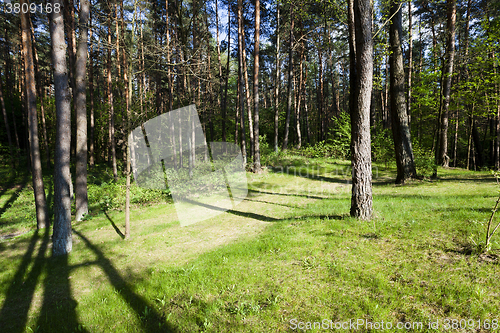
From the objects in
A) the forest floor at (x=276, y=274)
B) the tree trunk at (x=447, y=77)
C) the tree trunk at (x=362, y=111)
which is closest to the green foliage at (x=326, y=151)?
the tree trunk at (x=447, y=77)

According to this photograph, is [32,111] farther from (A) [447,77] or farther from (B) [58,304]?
(A) [447,77]

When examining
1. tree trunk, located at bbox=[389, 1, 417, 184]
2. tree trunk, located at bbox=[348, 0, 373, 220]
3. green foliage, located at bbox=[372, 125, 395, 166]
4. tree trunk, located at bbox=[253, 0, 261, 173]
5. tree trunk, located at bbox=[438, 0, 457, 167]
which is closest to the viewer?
tree trunk, located at bbox=[348, 0, 373, 220]

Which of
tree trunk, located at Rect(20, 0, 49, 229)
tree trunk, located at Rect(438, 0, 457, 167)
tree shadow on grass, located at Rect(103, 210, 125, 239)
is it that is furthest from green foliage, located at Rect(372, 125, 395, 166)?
tree trunk, located at Rect(20, 0, 49, 229)

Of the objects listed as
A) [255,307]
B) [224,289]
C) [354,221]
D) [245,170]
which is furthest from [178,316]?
[245,170]

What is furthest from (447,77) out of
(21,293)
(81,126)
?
(21,293)

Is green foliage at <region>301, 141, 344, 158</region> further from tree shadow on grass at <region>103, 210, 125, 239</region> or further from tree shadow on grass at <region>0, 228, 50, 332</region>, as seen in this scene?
tree shadow on grass at <region>0, 228, 50, 332</region>

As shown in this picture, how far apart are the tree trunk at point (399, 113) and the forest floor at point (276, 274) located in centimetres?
221

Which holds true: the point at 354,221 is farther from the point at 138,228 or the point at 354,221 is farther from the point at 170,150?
the point at 170,150

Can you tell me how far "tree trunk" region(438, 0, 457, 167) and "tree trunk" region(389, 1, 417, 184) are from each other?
2165mm

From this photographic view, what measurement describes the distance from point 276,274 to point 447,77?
1400 cm

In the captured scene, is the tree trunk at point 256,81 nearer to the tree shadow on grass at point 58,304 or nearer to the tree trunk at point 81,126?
the tree trunk at point 81,126

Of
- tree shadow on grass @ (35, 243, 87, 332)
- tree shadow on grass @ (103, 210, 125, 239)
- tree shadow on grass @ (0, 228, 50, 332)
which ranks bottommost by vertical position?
tree shadow on grass @ (0, 228, 50, 332)

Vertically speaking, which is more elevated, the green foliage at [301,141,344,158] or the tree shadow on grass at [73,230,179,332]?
the green foliage at [301,141,344,158]

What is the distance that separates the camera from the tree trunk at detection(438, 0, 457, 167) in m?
10.3
